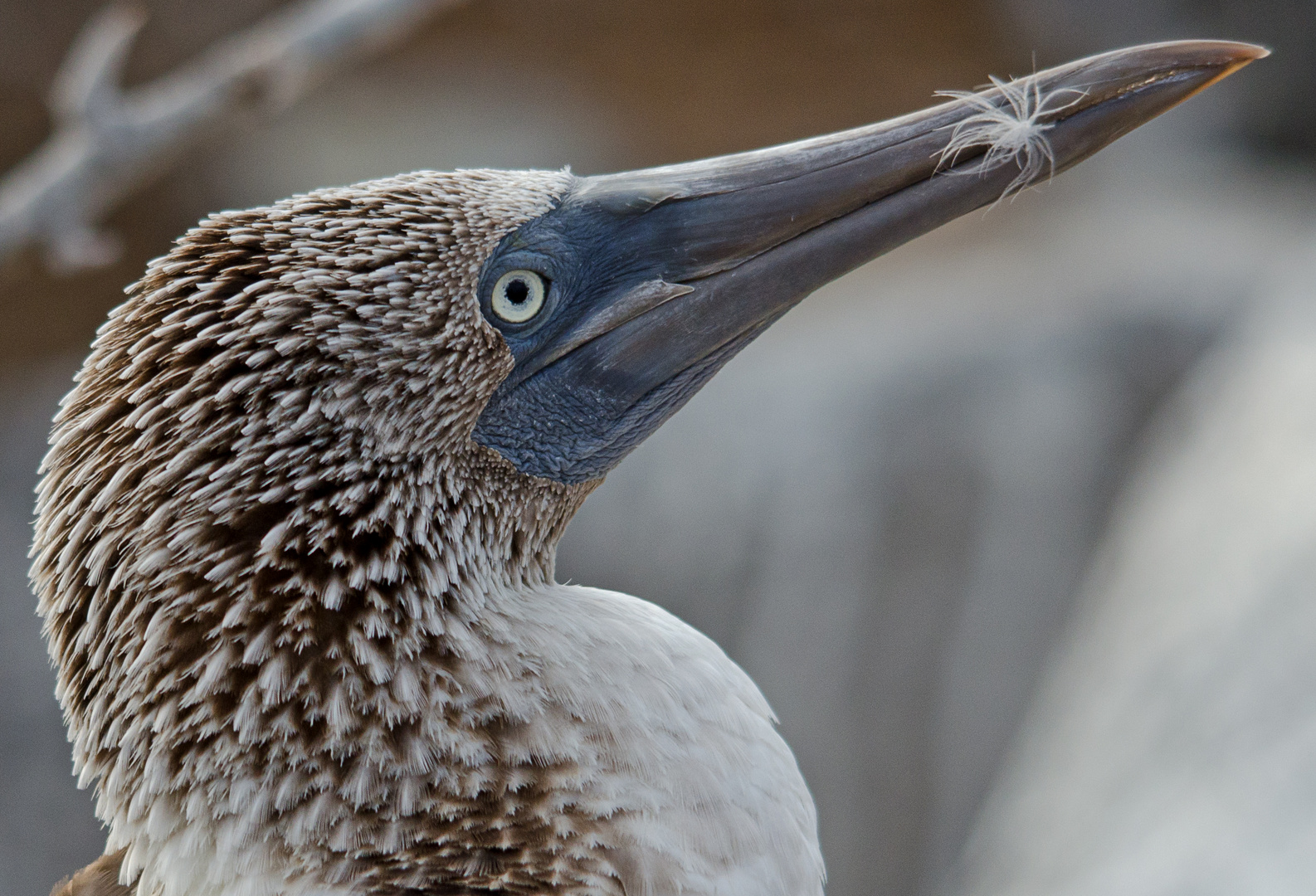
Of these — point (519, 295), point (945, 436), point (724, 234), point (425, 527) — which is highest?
point (945, 436)

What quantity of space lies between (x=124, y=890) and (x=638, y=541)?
4.46m

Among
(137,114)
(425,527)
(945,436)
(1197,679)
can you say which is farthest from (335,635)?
(945,436)

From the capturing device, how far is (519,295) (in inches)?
73.7

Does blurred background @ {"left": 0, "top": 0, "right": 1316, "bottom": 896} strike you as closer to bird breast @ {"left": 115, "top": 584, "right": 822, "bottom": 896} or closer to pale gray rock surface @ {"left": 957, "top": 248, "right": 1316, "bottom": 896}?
pale gray rock surface @ {"left": 957, "top": 248, "right": 1316, "bottom": 896}

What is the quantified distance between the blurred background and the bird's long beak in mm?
2383

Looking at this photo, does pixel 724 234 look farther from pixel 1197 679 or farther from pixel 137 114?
pixel 1197 679

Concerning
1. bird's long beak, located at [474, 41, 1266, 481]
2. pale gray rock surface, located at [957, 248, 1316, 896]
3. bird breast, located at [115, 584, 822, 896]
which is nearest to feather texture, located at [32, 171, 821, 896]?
bird breast, located at [115, 584, 822, 896]

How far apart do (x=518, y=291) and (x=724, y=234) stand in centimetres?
34

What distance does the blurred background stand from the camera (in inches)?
169

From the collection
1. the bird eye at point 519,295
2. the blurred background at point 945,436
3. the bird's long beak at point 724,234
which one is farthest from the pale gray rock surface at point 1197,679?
the bird eye at point 519,295

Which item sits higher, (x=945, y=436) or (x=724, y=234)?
(x=945, y=436)

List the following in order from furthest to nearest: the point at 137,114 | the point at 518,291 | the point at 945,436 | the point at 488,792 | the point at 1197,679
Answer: the point at 945,436 → the point at 1197,679 → the point at 137,114 → the point at 518,291 → the point at 488,792

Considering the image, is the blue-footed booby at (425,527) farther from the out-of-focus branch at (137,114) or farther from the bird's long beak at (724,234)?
the out-of-focus branch at (137,114)

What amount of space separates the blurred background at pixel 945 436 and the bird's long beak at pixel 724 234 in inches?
93.8
